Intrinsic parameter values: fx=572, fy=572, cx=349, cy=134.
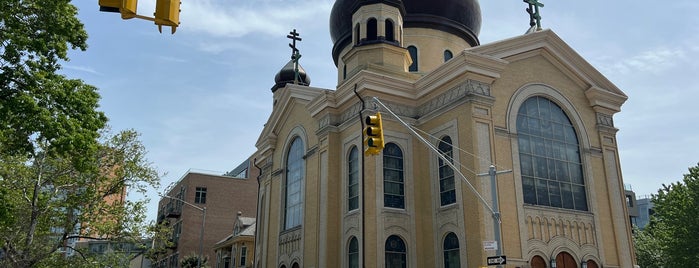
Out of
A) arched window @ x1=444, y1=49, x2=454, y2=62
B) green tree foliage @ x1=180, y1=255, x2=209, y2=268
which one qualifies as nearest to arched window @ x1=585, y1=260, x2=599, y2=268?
arched window @ x1=444, y1=49, x2=454, y2=62

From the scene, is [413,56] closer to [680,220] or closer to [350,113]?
[350,113]

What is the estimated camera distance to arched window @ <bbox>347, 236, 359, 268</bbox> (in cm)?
2404

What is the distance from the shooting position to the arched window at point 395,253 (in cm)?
2322

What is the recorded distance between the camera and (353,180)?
2566 centimetres

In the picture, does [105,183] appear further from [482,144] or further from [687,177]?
[687,177]

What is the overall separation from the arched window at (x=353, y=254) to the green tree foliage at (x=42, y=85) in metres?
12.3

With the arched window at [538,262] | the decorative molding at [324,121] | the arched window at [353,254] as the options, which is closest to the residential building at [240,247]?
the decorative molding at [324,121]

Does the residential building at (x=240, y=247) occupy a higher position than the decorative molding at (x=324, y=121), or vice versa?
the decorative molding at (x=324, y=121)

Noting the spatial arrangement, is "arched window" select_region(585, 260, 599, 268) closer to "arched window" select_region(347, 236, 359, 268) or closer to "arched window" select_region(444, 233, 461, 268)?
"arched window" select_region(444, 233, 461, 268)

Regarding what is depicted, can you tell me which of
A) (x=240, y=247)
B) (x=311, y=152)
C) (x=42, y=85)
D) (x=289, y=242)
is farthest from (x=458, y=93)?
(x=240, y=247)

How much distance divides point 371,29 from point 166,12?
2331 centimetres

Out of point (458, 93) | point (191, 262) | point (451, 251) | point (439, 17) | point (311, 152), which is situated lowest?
point (451, 251)

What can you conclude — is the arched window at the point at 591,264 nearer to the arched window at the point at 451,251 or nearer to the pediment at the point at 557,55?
the arched window at the point at 451,251

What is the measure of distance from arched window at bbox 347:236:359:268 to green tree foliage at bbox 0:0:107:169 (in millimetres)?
12308
